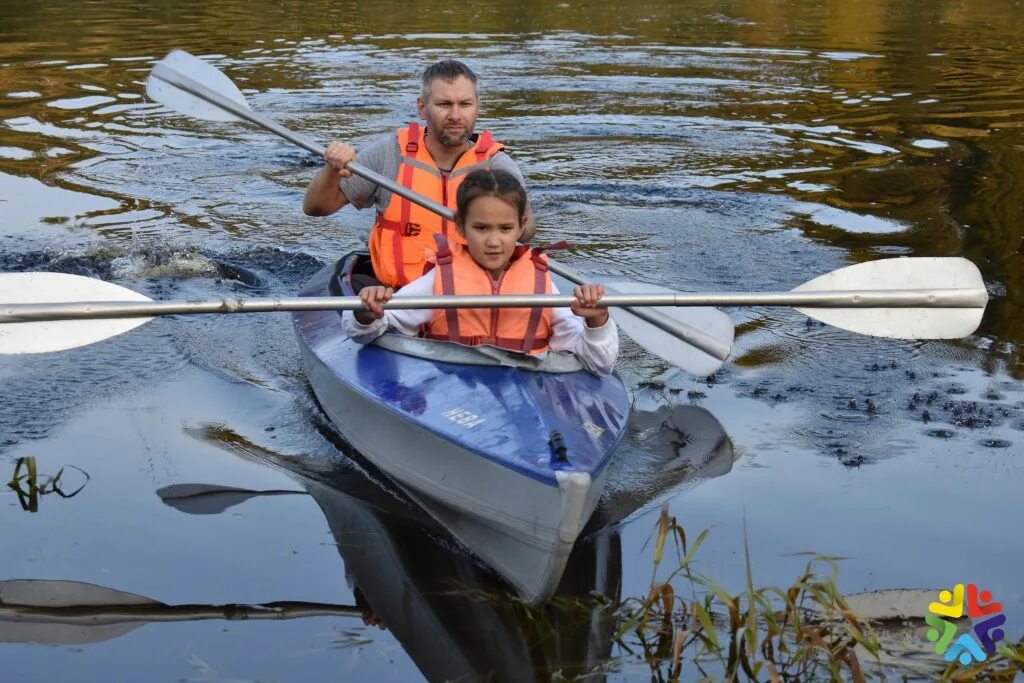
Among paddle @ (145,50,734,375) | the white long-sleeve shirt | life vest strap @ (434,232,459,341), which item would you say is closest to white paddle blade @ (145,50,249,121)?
paddle @ (145,50,734,375)

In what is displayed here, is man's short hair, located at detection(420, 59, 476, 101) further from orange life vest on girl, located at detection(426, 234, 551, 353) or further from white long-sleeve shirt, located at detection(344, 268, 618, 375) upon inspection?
white long-sleeve shirt, located at detection(344, 268, 618, 375)

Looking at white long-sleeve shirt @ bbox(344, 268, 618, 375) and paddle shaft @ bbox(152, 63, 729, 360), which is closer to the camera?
white long-sleeve shirt @ bbox(344, 268, 618, 375)

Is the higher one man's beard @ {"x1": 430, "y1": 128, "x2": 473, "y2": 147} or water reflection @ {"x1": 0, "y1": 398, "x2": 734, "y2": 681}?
man's beard @ {"x1": 430, "y1": 128, "x2": 473, "y2": 147}

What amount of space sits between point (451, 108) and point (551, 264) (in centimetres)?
75

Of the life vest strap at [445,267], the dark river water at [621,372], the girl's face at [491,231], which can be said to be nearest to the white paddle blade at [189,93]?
the dark river water at [621,372]

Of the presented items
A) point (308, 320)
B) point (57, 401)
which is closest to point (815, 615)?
point (308, 320)

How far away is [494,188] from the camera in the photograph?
13.1 ft

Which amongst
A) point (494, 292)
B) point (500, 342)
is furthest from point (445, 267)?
point (500, 342)

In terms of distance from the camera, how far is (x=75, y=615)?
11.8ft

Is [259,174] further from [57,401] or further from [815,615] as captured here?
[815,615]

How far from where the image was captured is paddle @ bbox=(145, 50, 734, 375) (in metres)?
4.67

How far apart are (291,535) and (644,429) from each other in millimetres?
1620

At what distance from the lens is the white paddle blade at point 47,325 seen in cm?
421

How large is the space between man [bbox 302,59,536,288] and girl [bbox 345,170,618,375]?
65 cm
